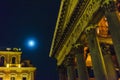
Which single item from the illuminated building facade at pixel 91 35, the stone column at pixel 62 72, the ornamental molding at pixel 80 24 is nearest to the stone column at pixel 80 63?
the illuminated building facade at pixel 91 35

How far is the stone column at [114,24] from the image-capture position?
37.4 ft

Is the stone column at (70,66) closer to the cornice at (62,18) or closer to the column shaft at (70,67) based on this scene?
the column shaft at (70,67)

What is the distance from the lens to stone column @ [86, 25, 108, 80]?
1303 centimetres

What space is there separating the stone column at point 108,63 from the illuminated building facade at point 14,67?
2389 cm

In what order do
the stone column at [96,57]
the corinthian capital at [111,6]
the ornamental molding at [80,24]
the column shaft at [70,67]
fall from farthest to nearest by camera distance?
the column shaft at [70,67], the ornamental molding at [80,24], the stone column at [96,57], the corinthian capital at [111,6]

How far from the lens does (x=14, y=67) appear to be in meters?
37.5

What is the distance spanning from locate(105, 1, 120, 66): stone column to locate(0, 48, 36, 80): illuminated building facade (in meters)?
27.9

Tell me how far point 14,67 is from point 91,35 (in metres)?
25.6

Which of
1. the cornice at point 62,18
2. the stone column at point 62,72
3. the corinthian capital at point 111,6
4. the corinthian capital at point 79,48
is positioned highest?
the cornice at point 62,18

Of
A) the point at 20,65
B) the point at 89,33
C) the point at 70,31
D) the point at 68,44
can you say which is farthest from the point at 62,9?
the point at 20,65

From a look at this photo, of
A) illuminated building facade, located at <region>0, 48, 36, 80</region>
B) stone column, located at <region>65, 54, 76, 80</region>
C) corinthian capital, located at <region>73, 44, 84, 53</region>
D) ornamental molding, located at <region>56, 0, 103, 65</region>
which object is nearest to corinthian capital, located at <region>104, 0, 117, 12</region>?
ornamental molding, located at <region>56, 0, 103, 65</region>

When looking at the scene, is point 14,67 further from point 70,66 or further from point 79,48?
point 79,48

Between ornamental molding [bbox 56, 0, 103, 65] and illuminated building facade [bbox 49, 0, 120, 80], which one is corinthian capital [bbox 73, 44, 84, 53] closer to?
illuminated building facade [bbox 49, 0, 120, 80]

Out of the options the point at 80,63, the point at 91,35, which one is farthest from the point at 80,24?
the point at 80,63
